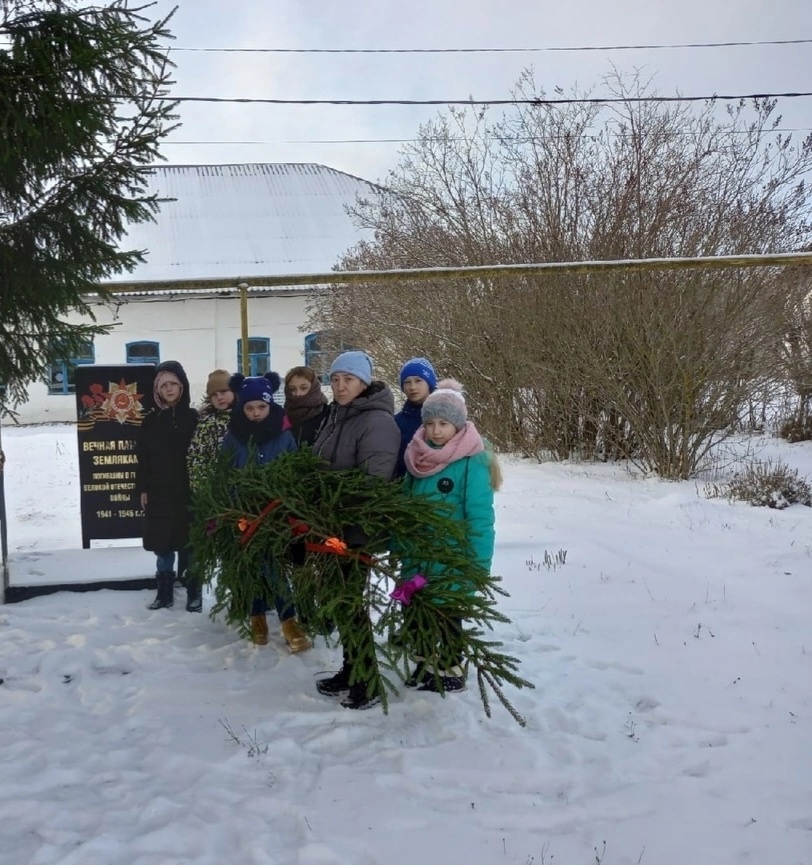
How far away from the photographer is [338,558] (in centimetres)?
343

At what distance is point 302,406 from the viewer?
4910 millimetres

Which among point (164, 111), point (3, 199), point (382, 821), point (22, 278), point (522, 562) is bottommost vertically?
point (382, 821)

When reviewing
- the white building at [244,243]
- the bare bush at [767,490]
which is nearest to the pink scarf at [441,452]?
the bare bush at [767,490]

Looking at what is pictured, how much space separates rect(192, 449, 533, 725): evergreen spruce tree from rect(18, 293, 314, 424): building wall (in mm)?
3501

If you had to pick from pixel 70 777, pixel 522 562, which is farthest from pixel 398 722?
pixel 522 562

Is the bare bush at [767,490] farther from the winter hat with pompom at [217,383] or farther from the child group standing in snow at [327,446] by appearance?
the winter hat with pompom at [217,383]

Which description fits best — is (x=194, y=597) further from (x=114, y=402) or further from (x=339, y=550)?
(x=339, y=550)

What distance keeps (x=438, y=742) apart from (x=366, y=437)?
1356 millimetres

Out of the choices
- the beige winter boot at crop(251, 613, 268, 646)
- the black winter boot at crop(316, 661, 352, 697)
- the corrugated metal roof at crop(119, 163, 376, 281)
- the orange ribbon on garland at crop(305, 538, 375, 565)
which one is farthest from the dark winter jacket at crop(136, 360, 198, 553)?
the corrugated metal roof at crop(119, 163, 376, 281)

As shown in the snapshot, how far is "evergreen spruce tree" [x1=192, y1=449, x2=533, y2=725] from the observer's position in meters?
3.31

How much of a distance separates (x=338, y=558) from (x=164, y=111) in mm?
2564

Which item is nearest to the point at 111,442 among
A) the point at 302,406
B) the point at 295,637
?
the point at 302,406

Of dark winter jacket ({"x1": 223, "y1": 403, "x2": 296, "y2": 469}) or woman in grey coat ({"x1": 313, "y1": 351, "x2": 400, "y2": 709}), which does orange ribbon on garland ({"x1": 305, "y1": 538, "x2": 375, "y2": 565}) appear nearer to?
woman in grey coat ({"x1": 313, "y1": 351, "x2": 400, "y2": 709})

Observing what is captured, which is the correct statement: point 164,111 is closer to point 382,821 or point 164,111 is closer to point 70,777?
point 70,777
